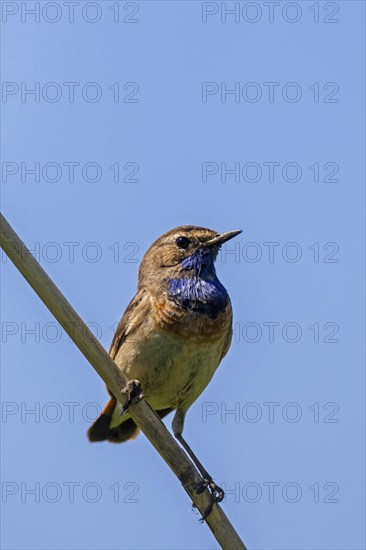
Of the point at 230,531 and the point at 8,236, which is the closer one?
the point at 8,236

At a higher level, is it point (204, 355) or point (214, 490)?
point (204, 355)

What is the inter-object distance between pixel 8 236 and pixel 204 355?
330 centimetres

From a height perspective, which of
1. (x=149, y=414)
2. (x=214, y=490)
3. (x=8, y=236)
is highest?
(x=8, y=236)

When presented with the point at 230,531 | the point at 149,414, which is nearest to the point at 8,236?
the point at 149,414

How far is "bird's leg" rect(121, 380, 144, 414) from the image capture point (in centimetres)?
646

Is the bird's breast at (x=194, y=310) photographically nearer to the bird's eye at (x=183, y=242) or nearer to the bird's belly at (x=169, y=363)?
the bird's belly at (x=169, y=363)

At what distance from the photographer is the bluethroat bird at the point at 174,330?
8188 mm

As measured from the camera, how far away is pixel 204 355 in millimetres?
8297

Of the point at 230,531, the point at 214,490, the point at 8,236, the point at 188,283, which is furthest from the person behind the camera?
the point at 188,283

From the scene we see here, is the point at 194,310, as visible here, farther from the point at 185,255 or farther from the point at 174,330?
the point at 185,255

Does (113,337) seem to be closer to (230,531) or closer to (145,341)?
(145,341)

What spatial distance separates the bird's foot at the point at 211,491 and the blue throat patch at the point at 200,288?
142 cm

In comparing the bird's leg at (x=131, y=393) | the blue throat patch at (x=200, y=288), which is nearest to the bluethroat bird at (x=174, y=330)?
the blue throat patch at (x=200, y=288)

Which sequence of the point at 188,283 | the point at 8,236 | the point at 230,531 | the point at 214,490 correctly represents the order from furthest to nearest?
1. the point at 188,283
2. the point at 214,490
3. the point at 230,531
4. the point at 8,236
